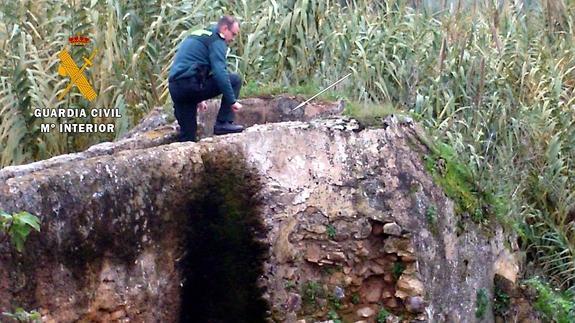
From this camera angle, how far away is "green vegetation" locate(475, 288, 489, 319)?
7.57 meters

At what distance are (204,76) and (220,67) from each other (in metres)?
0.28

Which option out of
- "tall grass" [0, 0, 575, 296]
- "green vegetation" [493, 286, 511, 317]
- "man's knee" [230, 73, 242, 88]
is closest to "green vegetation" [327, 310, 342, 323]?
"green vegetation" [493, 286, 511, 317]

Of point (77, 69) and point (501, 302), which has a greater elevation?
point (77, 69)

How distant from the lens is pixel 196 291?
6.13m

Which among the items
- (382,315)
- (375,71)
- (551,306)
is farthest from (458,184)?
(375,71)

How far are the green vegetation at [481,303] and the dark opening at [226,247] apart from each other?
6.73 feet

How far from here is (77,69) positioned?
30.8 ft

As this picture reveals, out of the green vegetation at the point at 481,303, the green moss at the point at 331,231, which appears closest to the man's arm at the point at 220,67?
the green moss at the point at 331,231

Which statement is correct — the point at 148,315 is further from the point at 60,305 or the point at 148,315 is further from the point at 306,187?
the point at 306,187

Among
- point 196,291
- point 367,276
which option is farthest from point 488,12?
point 196,291

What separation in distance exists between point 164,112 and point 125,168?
2485mm

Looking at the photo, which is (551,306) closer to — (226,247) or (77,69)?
(226,247)

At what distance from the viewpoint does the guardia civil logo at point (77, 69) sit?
9.30 metres

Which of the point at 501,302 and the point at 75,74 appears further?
the point at 75,74
